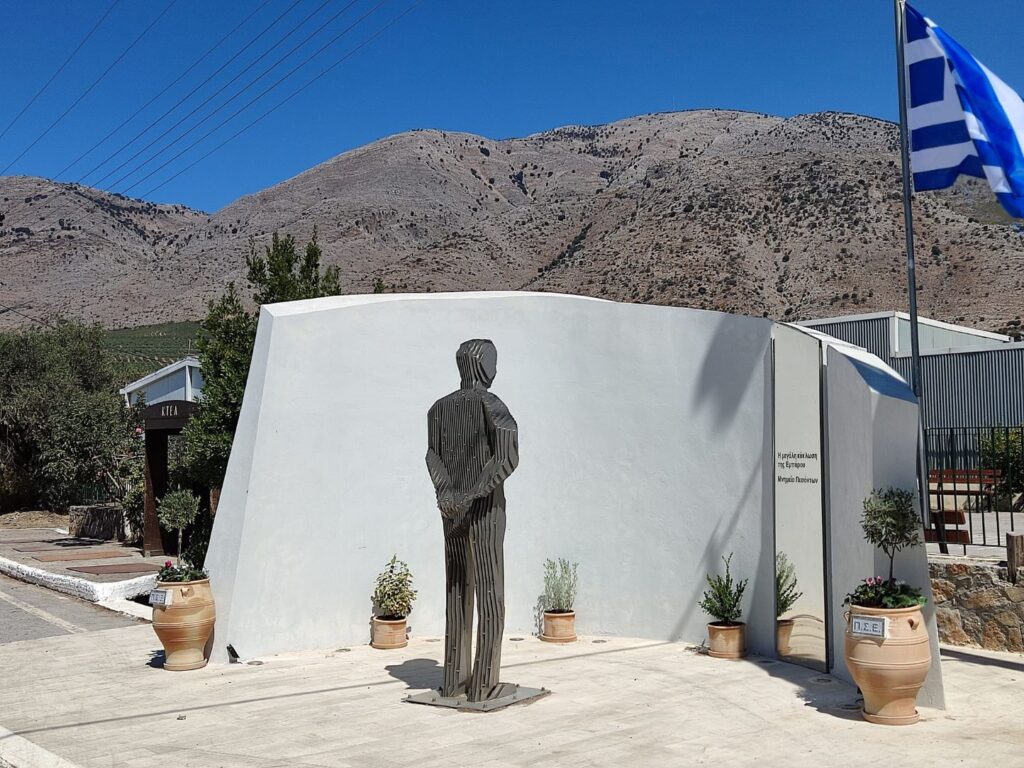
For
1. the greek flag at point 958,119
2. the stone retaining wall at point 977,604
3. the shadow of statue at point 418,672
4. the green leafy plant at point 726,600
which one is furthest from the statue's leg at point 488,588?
the greek flag at point 958,119

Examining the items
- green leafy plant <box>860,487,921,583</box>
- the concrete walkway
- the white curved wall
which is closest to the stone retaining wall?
the white curved wall

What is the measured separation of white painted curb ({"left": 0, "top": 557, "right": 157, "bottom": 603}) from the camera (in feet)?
48.5

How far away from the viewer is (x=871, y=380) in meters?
8.38

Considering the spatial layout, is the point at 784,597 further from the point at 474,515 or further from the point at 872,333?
the point at 872,333

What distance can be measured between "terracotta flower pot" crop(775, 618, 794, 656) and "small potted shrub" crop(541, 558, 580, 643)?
2136 millimetres

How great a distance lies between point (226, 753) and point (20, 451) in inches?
1024

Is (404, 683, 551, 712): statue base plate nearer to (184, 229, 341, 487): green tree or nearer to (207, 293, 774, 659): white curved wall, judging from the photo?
(207, 293, 774, 659): white curved wall

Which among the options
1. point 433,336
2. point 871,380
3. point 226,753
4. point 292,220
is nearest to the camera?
point 226,753

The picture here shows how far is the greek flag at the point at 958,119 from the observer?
28.1 ft

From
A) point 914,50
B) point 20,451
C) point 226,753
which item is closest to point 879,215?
point 20,451

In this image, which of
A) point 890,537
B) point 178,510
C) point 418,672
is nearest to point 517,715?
point 418,672

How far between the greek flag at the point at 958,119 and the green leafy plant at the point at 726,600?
403 cm

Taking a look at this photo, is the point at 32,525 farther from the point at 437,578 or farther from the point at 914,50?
the point at 914,50

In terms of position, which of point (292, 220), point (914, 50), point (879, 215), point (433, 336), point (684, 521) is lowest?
point (684, 521)
